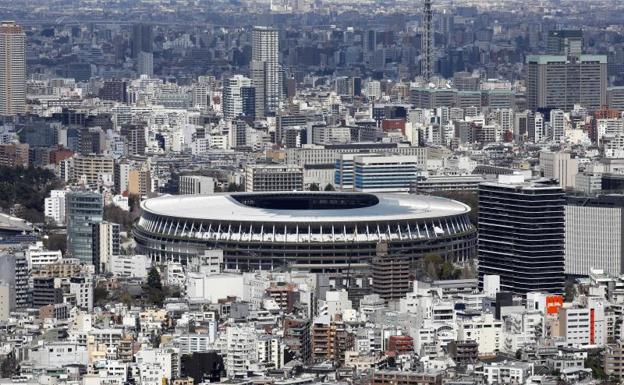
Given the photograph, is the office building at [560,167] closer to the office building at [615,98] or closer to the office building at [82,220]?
the office building at [82,220]

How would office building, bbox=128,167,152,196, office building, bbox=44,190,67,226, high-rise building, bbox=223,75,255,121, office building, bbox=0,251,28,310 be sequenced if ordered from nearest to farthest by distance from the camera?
office building, bbox=0,251,28,310 < office building, bbox=44,190,67,226 < office building, bbox=128,167,152,196 < high-rise building, bbox=223,75,255,121

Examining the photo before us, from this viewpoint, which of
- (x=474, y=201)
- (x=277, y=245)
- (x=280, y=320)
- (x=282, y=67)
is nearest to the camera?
(x=280, y=320)

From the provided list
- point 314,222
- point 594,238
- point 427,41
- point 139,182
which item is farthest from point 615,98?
point 314,222

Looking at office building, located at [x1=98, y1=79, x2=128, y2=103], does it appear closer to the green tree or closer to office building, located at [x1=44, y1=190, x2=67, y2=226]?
office building, located at [x1=44, y1=190, x2=67, y2=226]

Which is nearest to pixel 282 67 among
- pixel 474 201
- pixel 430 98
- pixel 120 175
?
pixel 430 98

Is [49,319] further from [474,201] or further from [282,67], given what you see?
[282,67]

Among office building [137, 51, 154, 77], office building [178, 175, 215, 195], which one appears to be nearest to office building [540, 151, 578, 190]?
office building [178, 175, 215, 195]

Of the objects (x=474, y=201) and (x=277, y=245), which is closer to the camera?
(x=277, y=245)
